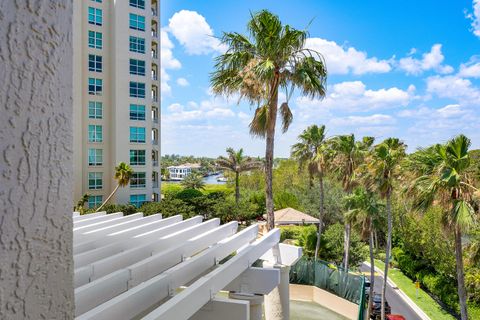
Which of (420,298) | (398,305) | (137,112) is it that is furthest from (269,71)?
(137,112)

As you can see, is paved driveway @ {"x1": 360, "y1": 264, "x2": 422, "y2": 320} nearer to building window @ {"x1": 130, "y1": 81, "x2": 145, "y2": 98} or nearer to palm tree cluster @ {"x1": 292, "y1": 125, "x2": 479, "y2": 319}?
palm tree cluster @ {"x1": 292, "y1": 125, "x2": 479, "y2": 319}

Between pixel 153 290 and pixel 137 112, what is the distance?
33.4 meters

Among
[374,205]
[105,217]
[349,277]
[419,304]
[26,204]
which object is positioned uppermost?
[26,204]

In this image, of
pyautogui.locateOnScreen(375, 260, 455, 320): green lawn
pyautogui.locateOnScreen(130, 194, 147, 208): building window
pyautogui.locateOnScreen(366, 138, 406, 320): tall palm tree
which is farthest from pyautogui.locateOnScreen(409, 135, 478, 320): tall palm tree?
pyautogui.locateOnScreen(130, 194, 147, 208): building window

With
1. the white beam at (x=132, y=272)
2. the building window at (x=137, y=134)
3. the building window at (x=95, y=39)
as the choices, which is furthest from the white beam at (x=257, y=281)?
the building window at (x=95, y=39)

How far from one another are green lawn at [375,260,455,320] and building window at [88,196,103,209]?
28.2m

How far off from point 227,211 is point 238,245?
2629 cm

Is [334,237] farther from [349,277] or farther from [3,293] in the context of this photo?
[3,293]

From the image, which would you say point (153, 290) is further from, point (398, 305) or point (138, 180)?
point (138, 180)

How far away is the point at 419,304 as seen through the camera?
84.5 feet

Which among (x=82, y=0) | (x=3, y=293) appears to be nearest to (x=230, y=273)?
(x=3, y=293)

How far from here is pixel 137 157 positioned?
117 ft

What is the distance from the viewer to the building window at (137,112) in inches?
1389

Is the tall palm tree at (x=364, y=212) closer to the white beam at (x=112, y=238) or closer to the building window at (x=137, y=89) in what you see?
the white beam at (x=112, y=238)
